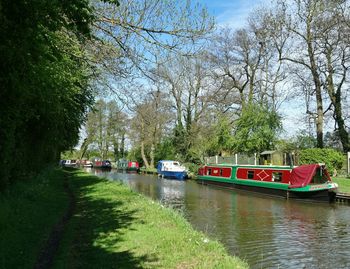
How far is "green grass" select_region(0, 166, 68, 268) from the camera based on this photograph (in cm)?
683

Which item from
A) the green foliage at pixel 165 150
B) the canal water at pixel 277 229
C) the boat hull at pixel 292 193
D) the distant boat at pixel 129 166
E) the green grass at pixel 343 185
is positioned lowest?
the canal water at pixel 277 229

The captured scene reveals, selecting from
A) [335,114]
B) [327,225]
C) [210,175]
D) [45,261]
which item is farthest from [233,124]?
[45,261]

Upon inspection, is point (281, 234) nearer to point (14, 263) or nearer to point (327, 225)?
point (327, 225)

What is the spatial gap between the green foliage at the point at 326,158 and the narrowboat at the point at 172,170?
1632cm

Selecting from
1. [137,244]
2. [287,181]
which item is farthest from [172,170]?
[137,244]

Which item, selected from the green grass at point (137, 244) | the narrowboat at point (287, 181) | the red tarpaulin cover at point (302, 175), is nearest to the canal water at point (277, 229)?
the narrowboat at point (287, 181)

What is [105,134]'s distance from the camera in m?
72.0

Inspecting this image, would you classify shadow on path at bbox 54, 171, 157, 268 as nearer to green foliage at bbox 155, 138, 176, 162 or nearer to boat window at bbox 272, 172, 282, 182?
boat window at bbox 272, 172, 282, 182

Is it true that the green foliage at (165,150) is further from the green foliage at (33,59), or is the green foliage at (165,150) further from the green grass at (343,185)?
the green foliage at (33,59)

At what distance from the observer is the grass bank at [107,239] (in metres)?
6.87

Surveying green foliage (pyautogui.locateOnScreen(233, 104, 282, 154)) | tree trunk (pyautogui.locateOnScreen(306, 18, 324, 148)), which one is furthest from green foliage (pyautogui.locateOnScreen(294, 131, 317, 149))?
tree trunk (pyautogui.locateOnScreen(306, 18, 324, 148))

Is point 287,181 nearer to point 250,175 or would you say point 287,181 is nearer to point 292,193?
point 292,193

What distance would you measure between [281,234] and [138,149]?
54470mm

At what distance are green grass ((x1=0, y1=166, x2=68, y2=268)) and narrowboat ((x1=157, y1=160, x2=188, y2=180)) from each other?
3011 cm
